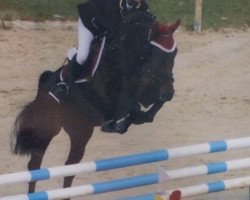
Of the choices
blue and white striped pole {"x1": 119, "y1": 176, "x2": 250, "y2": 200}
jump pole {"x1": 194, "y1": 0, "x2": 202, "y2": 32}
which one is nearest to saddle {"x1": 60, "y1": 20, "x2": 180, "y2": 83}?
blue and white striped pole {"x1": 119, "y1": 176, "x2": 250, "y2": 200}

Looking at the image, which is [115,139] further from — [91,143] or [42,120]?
[42,120]

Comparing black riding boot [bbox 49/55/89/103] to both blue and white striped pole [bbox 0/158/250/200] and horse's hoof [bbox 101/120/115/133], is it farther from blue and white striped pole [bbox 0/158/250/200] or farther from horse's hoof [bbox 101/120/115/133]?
blue and white striped pole [bbox 0/158/250/200]

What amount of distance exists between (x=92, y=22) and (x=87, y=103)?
60 centimetres

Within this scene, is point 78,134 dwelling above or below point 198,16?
above

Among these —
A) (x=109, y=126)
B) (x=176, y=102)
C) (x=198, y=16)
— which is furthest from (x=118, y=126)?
(x=198, y=16)

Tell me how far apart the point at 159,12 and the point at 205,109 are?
3737mm

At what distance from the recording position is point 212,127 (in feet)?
28.1

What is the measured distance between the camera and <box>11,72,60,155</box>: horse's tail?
230 inches

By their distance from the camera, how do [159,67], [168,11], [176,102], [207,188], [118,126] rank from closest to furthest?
1. [159,67]
2. [118,126]
3. [207,188]
4. [176,102]
5. [168,11]

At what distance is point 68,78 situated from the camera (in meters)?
5.63

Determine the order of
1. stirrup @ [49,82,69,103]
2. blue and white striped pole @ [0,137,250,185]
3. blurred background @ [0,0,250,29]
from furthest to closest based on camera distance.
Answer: blurred background @ [0,0,250,29] → stirrup @ [49,82,69,103] → blue and white striped pole @ [0,137,250,185]

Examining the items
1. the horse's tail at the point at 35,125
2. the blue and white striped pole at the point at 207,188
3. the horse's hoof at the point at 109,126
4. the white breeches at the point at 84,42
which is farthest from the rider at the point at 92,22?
the blue and white striped pole at the point at 207,188

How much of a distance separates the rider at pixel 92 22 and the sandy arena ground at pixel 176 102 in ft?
4.65

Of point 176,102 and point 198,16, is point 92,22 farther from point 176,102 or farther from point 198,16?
point 198,16
